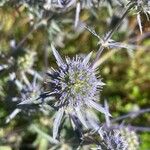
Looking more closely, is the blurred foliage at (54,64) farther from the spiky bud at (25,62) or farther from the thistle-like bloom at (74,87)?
the thistle-like bloom at (74,87)

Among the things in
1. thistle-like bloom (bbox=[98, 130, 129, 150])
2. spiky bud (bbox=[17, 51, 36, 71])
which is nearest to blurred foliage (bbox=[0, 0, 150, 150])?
spiky bud (bbox=[17, 51, 36, 71])

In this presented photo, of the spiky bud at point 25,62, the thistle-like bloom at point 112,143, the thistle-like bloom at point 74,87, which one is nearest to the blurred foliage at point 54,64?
the spiky bud at point 25,62

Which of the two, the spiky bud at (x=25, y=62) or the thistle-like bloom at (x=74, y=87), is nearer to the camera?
the thistle-like bloom at (x=74, y=87)

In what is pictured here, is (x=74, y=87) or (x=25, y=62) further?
(x=25, y=62)

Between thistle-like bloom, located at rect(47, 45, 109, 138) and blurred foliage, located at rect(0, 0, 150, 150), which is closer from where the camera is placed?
thistle-like bloom, located at rect(47, 45, 109, 138)

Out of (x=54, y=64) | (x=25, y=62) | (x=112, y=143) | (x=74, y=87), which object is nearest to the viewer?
(x=74, y=87)

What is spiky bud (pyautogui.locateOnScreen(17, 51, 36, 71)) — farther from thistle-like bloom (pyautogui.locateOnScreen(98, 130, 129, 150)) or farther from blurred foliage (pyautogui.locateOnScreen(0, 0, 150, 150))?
thistle-like bloom (pyautogui.locateOnScreen(98, 130, 129, 150))

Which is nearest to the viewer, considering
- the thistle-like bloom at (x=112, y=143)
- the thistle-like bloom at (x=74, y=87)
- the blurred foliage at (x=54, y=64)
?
the thistle-like bloom at (x=74, y=87)

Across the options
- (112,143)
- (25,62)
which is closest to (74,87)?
(112,143)

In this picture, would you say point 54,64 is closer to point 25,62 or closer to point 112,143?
point 25,62
